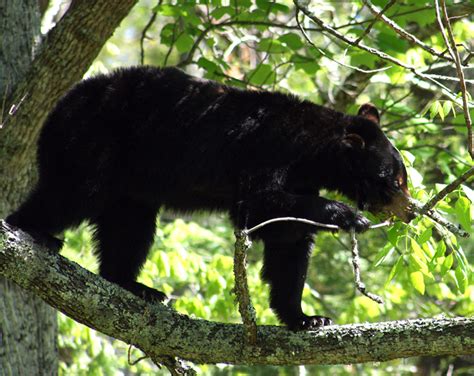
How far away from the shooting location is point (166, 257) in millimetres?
7094

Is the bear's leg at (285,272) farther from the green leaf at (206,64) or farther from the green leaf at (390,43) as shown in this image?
the green leaf at (206,64)

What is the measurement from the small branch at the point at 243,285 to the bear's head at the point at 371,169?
6.10 feet

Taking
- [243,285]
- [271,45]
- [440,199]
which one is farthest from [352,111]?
[243,285]

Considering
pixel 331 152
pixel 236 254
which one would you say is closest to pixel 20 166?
pixel 331 152

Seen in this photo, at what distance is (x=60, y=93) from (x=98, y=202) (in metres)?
1.01

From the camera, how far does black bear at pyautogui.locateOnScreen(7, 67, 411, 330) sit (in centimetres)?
500

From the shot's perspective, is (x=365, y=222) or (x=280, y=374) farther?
(x=280, y=374)

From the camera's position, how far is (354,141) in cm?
554

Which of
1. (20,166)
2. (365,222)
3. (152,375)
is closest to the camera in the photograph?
(365,222)

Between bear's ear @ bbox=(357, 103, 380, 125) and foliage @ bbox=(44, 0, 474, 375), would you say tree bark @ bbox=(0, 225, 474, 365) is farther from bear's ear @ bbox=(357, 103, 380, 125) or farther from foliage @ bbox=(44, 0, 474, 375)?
bear's ear @ bbox=(357, 103, 380, 125)

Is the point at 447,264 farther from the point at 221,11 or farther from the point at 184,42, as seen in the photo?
the point at 184,42

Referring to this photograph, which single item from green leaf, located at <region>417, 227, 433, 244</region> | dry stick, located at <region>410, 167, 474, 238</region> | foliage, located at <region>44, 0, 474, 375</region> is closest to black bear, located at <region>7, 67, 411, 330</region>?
foliage, located at <region>44, 0, 474, 375</region>

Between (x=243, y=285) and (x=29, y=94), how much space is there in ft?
9.26

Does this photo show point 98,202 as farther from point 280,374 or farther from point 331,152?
point 280,374
